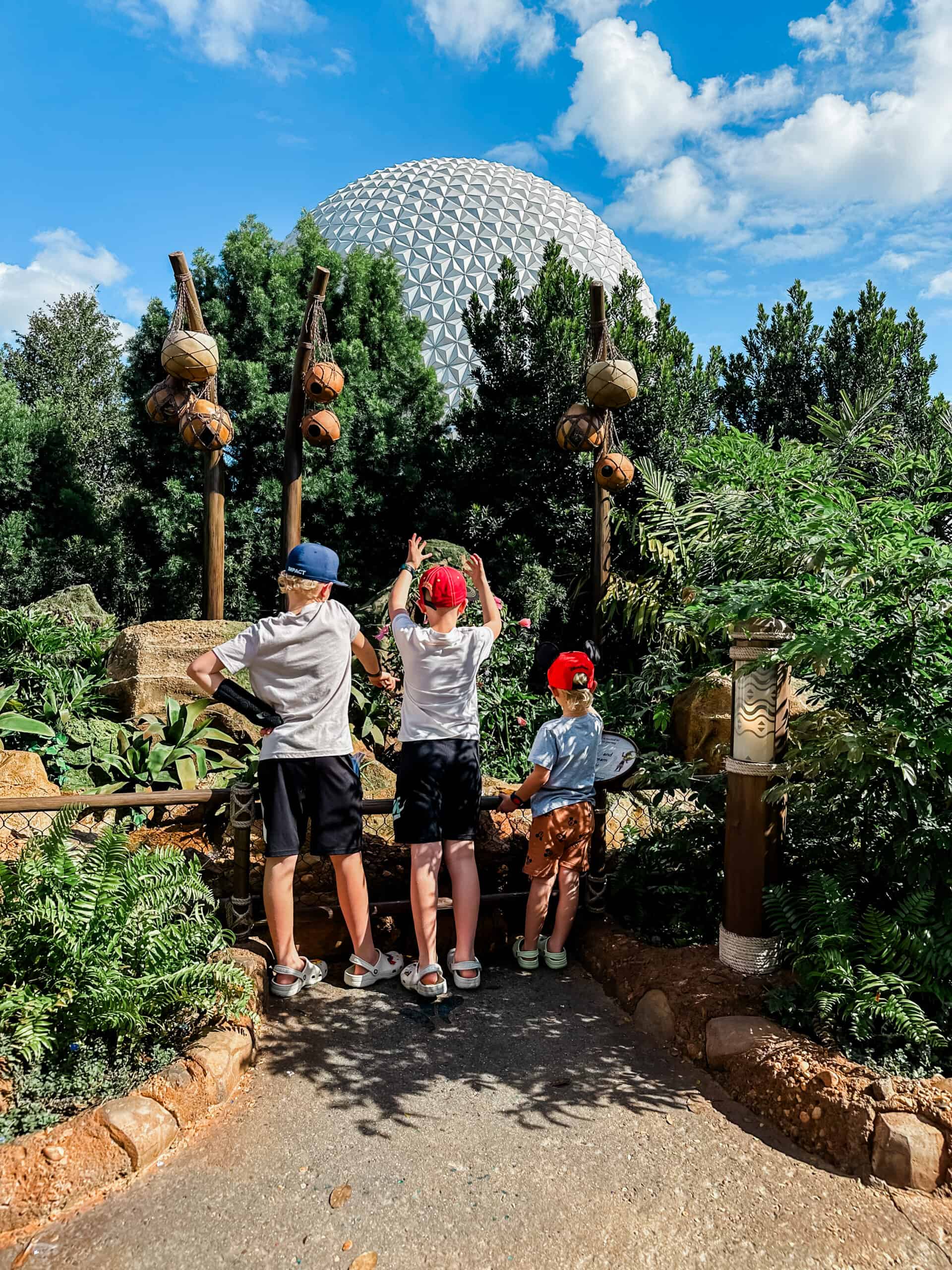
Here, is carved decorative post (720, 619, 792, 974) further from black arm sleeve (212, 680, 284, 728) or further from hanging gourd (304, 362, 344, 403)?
hanging gourd (304, 362, 344, 403)

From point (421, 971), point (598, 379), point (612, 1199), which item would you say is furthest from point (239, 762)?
point (598, 379)

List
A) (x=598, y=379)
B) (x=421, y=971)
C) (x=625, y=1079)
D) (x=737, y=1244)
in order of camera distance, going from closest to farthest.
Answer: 1. (x=737, y=1244)
2. (x=625, y=1079)
3. (x=421, y=971)
4. (x=598, y=379)

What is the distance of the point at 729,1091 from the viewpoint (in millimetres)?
2979

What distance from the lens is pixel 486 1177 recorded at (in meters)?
2.52

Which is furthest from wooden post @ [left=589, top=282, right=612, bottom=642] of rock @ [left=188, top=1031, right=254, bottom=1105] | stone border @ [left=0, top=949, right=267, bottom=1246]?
stone border @ [left=0, top=949, right=267, bottom=1246]

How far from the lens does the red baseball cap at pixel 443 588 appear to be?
3.72 metres

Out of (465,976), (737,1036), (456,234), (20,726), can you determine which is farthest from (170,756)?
(456,234)

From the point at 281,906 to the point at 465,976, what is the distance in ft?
2.91

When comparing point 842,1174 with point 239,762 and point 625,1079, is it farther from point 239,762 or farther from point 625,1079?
point 239,762

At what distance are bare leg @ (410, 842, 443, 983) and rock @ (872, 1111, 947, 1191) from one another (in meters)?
1.79

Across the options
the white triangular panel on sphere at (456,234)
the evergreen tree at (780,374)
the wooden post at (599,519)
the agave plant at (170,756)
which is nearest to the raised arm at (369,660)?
the agave plant at (170,756)

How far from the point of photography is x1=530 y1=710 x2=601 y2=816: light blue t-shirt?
390 cm

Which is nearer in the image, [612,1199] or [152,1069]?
[612,1199]

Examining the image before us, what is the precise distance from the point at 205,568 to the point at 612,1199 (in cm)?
673
